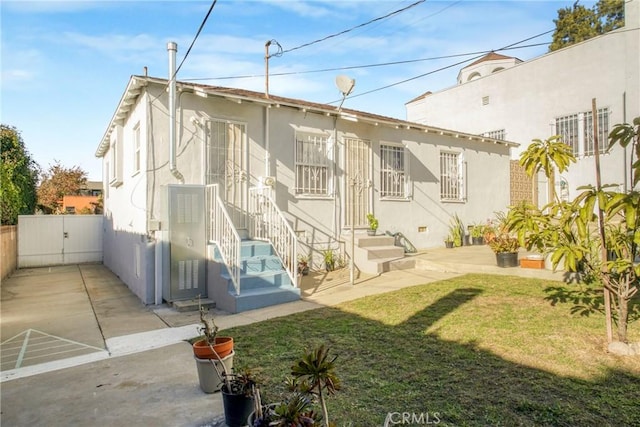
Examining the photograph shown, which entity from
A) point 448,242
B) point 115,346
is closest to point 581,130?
point 448,242

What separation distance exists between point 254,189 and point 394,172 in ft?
13.8

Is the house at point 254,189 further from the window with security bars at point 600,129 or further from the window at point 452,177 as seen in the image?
the window with security bars at point 600,129

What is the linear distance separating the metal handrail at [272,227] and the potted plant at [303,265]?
0.43m

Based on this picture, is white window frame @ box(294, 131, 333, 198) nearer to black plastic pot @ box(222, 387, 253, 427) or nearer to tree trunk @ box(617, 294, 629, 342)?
tree trunk @ box(617, 294, 629, 342)

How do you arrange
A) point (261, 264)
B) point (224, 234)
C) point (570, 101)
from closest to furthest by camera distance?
point (224, 234), point (261, 264), point (570, 101)

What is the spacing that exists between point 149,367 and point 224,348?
1.22 m

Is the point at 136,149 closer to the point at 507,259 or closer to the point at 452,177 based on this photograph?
the point at 507,259

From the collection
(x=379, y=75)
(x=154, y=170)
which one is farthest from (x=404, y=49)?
(x=154, y=170)

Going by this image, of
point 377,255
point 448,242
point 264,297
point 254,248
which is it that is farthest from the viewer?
point 448,242

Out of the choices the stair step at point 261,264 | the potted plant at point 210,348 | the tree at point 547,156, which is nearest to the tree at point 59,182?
the stair step at point 261,264

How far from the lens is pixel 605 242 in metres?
4.07

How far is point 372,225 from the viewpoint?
9648mm

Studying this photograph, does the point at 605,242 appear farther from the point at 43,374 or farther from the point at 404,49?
the point at 404,49

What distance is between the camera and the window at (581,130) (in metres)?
13.4
